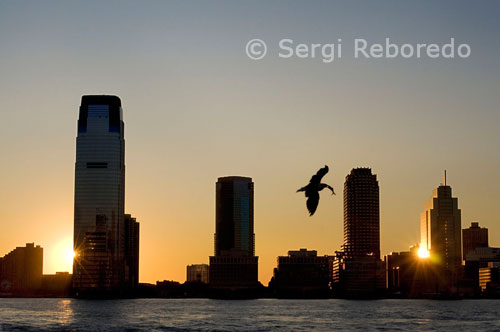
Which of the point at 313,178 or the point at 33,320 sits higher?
the point at 313,178

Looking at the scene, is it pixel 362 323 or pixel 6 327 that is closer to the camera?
pixel 6 327

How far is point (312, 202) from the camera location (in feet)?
154

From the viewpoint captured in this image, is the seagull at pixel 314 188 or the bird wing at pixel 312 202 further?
the seagull at pixel 314 188

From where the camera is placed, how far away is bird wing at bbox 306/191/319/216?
4572 cm

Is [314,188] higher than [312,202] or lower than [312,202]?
higher

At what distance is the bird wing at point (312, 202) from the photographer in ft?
150

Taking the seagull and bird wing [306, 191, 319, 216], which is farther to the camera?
the seagull

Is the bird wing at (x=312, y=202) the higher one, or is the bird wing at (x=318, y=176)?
the bird wing at (x=318, y=176)

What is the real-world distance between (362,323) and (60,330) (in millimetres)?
48937

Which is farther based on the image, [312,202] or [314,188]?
[314,188]

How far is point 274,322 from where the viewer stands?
154 metres

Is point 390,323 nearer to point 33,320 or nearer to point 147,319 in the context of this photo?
point 147,319

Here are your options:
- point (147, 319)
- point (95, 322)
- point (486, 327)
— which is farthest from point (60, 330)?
point (486, 327)

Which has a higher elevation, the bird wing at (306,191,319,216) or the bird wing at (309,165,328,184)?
the bird wing at (309,165,328,184)
